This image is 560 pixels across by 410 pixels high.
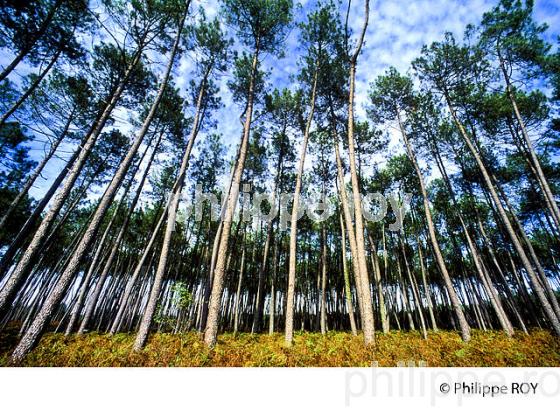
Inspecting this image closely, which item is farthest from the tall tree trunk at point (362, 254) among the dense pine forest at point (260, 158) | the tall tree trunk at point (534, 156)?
the tall tree trunk at point (534, 156)

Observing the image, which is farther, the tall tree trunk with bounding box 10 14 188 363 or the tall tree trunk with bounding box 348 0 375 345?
the tall tree trunk with bounding box 348 0 375 345

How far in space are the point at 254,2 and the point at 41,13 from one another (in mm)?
9009

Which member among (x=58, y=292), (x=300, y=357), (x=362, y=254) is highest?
(x=362, y=254)

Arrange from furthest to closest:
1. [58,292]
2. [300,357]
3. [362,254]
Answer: [362,254]
[300,357]
[58,292]

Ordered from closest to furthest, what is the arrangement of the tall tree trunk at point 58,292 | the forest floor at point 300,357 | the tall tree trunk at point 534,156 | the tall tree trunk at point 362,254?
Result: the tall tree trunk at point 58,292
the forest floor at point 300,357
the tall tree trunk at point 362,254
the tall tree trunk at point 534,156

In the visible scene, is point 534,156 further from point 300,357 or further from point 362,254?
point 300,357

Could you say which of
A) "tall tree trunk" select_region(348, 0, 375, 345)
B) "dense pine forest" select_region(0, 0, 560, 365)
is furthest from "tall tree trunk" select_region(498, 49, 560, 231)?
"tall tree trunk" select_region(348, 0, 375, 345)

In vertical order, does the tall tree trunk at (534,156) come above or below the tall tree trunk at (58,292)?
above

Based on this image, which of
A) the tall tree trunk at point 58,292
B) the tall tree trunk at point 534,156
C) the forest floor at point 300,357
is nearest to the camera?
the tall tree trunk at point 58,292

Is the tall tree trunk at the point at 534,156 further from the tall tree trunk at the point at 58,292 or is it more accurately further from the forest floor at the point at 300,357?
the tall tree trunk at the point at 58,292

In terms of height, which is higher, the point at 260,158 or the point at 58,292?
the point at 260,158

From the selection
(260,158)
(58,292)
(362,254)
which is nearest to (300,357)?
(362,254)

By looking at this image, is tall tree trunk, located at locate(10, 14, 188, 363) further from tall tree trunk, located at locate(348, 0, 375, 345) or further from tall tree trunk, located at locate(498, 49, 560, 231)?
tall tree trunk, located at locate(498, 49, 560, 231)
